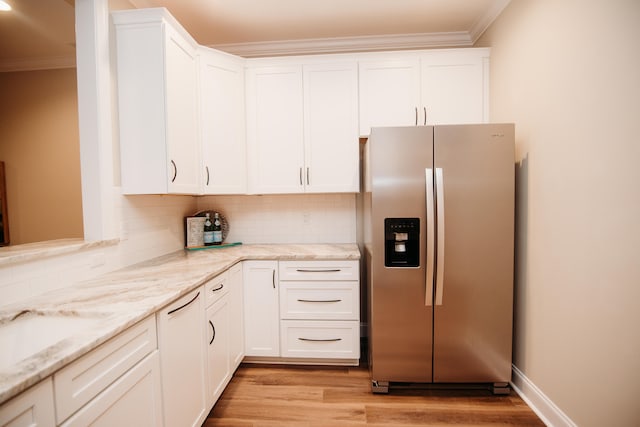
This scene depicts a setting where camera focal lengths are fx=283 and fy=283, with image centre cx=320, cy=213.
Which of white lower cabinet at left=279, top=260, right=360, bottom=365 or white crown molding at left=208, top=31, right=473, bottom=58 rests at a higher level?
white crown molding at left=208, top=31, right=473, bottom=58

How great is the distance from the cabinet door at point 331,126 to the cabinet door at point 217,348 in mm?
1260

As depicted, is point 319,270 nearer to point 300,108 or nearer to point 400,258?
point 400,258

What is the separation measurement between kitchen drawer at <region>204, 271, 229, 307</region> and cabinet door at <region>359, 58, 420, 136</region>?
64.8 inches

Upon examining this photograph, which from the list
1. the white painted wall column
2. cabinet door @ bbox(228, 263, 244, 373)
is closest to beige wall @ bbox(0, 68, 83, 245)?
the white painted wall column

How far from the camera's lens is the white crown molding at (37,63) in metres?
2.79

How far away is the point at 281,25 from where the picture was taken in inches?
97.3

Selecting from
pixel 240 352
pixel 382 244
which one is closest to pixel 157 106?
pixel 382 244

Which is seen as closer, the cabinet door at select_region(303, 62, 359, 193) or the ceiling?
the ceiling

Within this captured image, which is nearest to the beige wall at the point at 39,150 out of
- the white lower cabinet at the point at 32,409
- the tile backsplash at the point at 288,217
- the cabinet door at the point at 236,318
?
the tile backsplash at the point at 288,217

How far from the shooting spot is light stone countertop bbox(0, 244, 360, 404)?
742mm

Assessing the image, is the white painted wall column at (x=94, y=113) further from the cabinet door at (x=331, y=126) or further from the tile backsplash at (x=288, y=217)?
the cabinet door at (x=331, y=126)

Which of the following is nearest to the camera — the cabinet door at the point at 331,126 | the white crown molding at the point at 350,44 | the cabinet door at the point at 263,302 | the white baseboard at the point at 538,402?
the white baseboard at the point at 538,402

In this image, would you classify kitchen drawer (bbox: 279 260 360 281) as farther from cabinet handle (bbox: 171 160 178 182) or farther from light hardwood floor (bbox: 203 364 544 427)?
cabinet handle (bbox: 171 160 178 182)

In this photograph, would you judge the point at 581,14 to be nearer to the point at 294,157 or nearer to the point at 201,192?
the point at 294,157
